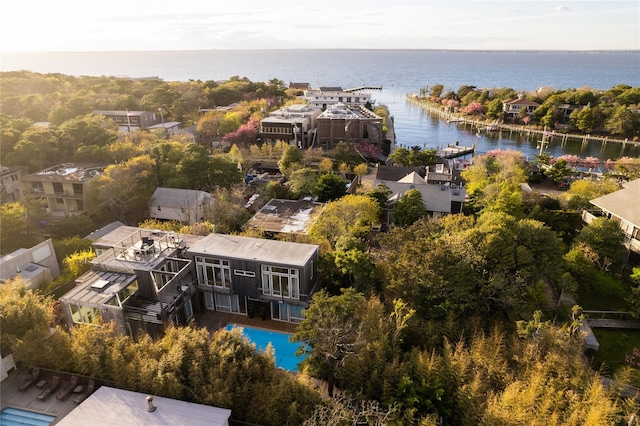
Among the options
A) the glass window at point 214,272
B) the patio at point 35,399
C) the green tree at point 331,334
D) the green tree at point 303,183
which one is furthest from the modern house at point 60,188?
the green tree at point 331,334

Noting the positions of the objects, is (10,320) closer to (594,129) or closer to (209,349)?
(209,349)

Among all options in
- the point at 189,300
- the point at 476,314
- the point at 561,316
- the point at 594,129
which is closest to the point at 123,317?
the point at 189,300

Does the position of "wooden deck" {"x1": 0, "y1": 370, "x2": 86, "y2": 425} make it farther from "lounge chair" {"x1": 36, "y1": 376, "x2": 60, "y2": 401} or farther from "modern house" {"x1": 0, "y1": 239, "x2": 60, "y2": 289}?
"modern house" {"x1": 0, "y1": 239, "x2": 60, "y2": 289}

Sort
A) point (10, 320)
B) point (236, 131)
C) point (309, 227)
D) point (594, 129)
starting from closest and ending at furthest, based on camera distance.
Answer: point (10, 320) → point (309, 227) → point (236, 131) → point (594, 129)

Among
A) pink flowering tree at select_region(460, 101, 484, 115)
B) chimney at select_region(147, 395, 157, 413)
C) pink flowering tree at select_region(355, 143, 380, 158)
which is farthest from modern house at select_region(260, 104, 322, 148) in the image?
pink flowering tree at select_region(460, 101, 484, 115)

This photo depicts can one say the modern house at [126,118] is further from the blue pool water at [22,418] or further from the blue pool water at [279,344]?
the blue pool water at [22,418]

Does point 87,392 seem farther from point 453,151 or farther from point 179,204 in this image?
point 453,151
